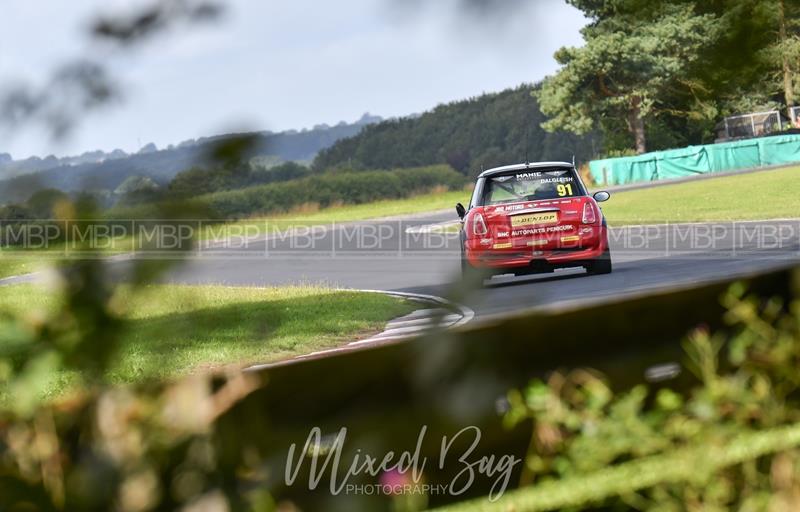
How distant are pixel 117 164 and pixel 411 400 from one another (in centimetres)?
33

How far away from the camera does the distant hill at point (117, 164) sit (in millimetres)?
1025

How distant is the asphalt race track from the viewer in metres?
1.24

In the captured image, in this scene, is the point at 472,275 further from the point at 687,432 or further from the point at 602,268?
the point at 602,268

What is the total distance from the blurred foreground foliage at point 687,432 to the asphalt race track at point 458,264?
102mm

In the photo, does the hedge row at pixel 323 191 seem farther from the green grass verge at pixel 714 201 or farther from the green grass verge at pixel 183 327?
the green grass verge at pixel 714 201

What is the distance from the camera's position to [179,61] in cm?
107

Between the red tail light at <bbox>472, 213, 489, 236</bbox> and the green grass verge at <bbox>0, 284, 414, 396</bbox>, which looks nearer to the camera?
the green grass verge at <bbox>0, 284, 414, 396</bbox>

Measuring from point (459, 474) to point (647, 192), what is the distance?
141ft

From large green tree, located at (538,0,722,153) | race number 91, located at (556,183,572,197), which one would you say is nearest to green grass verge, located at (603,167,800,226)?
race number 91, located at (556,183,572,197)

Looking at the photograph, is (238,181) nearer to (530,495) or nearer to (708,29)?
(530,495)

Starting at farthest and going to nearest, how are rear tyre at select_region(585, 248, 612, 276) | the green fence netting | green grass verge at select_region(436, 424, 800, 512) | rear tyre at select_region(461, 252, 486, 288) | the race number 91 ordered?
the green fence netting, rear tyre at select_region(585, 248, 612, 276), the race number 91, green grass verge at select_region(436, 424, 800, 512), rear tyre at select_region(461, 252, 486, 288)

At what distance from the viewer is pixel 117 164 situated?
3.43 feet

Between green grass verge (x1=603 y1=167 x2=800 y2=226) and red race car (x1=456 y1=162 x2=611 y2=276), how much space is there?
16236 mm

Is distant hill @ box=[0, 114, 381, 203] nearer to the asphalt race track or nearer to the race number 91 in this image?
the asphalt race track
